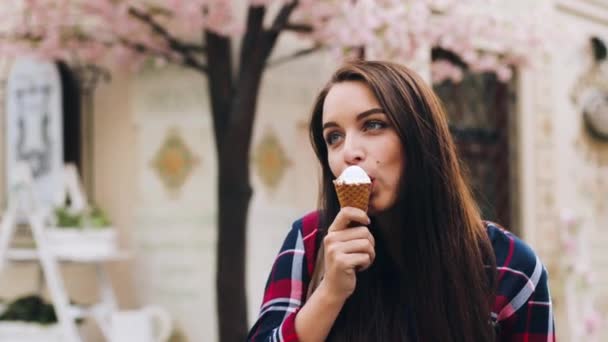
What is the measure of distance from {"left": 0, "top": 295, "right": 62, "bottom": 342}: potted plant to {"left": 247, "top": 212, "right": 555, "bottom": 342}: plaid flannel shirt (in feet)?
10.1

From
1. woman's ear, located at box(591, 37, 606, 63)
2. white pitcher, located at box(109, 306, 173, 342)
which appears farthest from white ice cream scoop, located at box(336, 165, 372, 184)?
woman's ear, located at box(591, 37, 606, 63)

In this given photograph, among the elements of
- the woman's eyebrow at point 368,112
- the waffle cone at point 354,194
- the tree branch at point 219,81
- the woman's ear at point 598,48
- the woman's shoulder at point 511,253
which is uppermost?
the woman's ear at point 598,48

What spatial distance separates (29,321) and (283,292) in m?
3.27

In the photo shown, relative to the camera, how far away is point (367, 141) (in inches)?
58.3

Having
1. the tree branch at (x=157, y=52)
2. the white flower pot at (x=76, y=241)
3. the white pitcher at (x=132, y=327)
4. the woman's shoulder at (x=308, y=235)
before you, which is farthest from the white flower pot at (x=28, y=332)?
the woman's shoulder at (x=308, y=235)

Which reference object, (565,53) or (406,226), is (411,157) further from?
(565,53)

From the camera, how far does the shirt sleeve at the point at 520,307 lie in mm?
1590

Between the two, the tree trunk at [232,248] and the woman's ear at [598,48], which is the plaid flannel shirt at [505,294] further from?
the woman's ear at [598,48]

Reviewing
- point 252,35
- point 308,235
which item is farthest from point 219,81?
point 308,235

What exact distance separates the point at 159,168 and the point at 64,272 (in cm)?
81

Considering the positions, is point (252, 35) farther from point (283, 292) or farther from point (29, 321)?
point (283, 292)

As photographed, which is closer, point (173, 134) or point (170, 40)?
point (170, 40)

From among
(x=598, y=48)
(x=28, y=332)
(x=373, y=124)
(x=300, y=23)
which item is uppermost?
(x=598, y=48)

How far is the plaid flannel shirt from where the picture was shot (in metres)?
1.59
